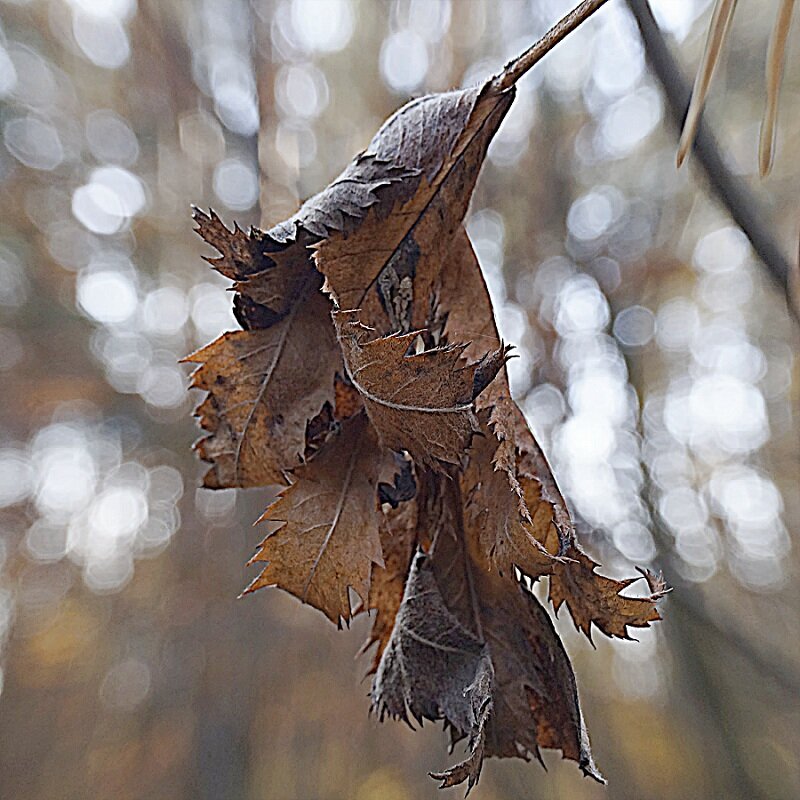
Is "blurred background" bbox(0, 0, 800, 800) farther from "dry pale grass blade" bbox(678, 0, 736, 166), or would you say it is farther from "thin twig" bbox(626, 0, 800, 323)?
"dry pale grass blade" bbox(678, 0, 736, 166)

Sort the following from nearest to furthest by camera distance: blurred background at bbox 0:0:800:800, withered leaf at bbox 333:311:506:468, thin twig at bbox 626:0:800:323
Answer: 1. withered leaf at bbox 333:311:506:468
2. thin twig at bbox 626:0:800:323
3. blurred background at bbox 0:0:800:800

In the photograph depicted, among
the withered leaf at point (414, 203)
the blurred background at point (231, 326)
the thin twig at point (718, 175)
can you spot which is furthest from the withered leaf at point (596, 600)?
the blurred background at point (231, 326)

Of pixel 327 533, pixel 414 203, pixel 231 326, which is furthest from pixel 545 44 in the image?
pixel 231 326

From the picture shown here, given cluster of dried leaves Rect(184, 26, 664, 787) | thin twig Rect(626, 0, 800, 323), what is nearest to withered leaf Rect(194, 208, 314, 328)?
cluster of dried leaves Rect(184, 26, 664, 787)

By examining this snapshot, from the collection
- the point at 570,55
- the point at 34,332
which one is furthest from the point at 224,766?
the point at 570,55

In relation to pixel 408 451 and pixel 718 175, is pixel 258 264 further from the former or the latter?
pixel 718 175

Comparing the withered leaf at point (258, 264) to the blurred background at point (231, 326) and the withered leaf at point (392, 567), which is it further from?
the blurred background at point (231, 326)
